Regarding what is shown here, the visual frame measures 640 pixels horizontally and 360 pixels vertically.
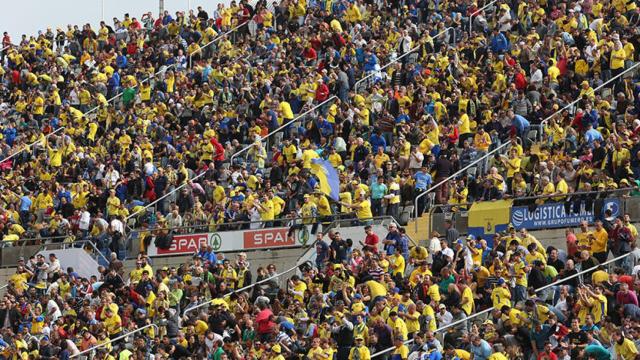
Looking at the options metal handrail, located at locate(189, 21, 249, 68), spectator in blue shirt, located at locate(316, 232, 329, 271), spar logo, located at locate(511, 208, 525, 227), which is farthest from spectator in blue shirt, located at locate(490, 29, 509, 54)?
metal handrail, located at locate(189, 21, 249, 68)

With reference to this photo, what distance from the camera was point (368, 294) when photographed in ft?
114

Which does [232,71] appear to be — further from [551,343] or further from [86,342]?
[551,343]

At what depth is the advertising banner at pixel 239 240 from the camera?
1591 inches

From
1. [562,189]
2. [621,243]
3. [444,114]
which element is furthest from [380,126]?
[621,243]

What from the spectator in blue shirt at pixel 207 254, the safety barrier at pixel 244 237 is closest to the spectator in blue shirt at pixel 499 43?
the safety barrier at pixel 244 237

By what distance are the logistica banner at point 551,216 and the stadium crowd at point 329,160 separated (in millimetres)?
282

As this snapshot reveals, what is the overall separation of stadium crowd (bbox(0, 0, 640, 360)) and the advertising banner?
0.29 m

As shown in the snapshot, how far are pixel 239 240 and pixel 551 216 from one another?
7.42m

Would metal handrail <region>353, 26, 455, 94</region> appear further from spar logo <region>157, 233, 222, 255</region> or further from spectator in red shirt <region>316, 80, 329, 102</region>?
spar logo <region>157, 233, 222, 255</region>

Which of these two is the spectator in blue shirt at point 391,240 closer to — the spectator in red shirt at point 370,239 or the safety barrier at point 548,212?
the spectator in red shirt at point 370,239

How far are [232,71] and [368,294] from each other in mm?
15964

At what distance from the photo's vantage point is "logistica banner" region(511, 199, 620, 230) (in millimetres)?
35938

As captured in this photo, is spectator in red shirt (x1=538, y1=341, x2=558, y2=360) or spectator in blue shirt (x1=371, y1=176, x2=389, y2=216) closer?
spectator in red shirt (x1=538, y1=341, x2=558, y2=360)

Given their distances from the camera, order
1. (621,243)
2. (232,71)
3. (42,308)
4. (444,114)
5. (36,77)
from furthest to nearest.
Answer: (36,77), (232,71), (444,114), (42,308), (621,243)
